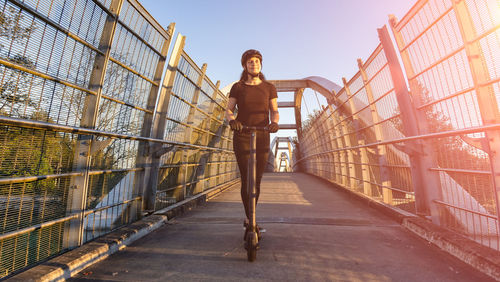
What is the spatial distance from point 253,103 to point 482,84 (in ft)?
7.36

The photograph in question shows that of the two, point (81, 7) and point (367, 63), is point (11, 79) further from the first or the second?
point (367, 63)

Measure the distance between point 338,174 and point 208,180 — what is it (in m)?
4.58

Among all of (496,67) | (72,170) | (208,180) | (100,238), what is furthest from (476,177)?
(208,180)

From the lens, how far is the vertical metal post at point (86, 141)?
95.9 inches

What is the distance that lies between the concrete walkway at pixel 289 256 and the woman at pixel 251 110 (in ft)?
1.81

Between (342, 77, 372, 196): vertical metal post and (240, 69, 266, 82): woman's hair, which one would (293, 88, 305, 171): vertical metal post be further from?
(240, 69, 266, 82): woman's hair

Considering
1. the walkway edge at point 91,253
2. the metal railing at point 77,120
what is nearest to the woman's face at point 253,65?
the metal railing at point 77,120

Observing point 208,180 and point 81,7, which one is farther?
point 208,180

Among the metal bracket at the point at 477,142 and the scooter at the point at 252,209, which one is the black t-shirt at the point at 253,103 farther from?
the metal bracket at the point at 477,142

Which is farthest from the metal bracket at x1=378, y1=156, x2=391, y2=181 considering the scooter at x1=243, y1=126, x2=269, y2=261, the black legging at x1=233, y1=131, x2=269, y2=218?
the scooter at x1=243, y1=126, x2=269, y2=261

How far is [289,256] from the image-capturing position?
2.33m

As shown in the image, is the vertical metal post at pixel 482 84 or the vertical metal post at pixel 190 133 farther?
the vertical metal post at pixel 190 133

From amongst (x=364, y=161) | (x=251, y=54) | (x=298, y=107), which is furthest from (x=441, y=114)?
(x=298, y=107)

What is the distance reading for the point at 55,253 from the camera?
2.24 meters
